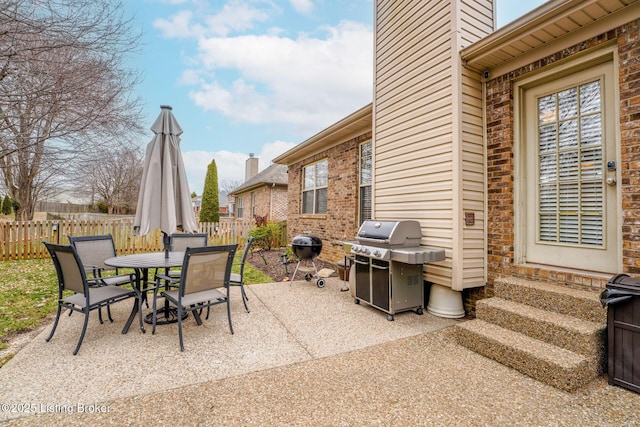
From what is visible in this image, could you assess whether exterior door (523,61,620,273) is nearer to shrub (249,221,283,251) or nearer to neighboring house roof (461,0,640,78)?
neighboring house roof (461,0,640,78)

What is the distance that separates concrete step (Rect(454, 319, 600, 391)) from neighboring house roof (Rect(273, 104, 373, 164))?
13.8ft

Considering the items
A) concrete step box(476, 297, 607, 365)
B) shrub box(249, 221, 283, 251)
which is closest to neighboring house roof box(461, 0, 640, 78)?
concrete step box(476, 297, 607, 365)

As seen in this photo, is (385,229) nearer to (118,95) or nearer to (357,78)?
(118,95)

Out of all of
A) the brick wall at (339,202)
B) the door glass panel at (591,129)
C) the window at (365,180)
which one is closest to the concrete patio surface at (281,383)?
the door glass panel at (591,129)

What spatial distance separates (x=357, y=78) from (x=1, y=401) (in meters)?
15.9

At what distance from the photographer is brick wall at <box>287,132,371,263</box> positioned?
22.7ft

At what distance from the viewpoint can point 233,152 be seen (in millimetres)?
38938

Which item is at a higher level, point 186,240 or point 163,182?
point 163,182

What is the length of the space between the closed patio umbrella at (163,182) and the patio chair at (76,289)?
80cm

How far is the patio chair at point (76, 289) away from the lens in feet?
9.47

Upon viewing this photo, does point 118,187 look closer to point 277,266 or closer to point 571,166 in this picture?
point 277,266

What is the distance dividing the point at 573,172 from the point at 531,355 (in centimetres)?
198

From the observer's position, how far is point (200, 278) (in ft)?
10.6

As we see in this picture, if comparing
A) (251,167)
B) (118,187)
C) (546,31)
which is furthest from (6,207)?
(546,31)
